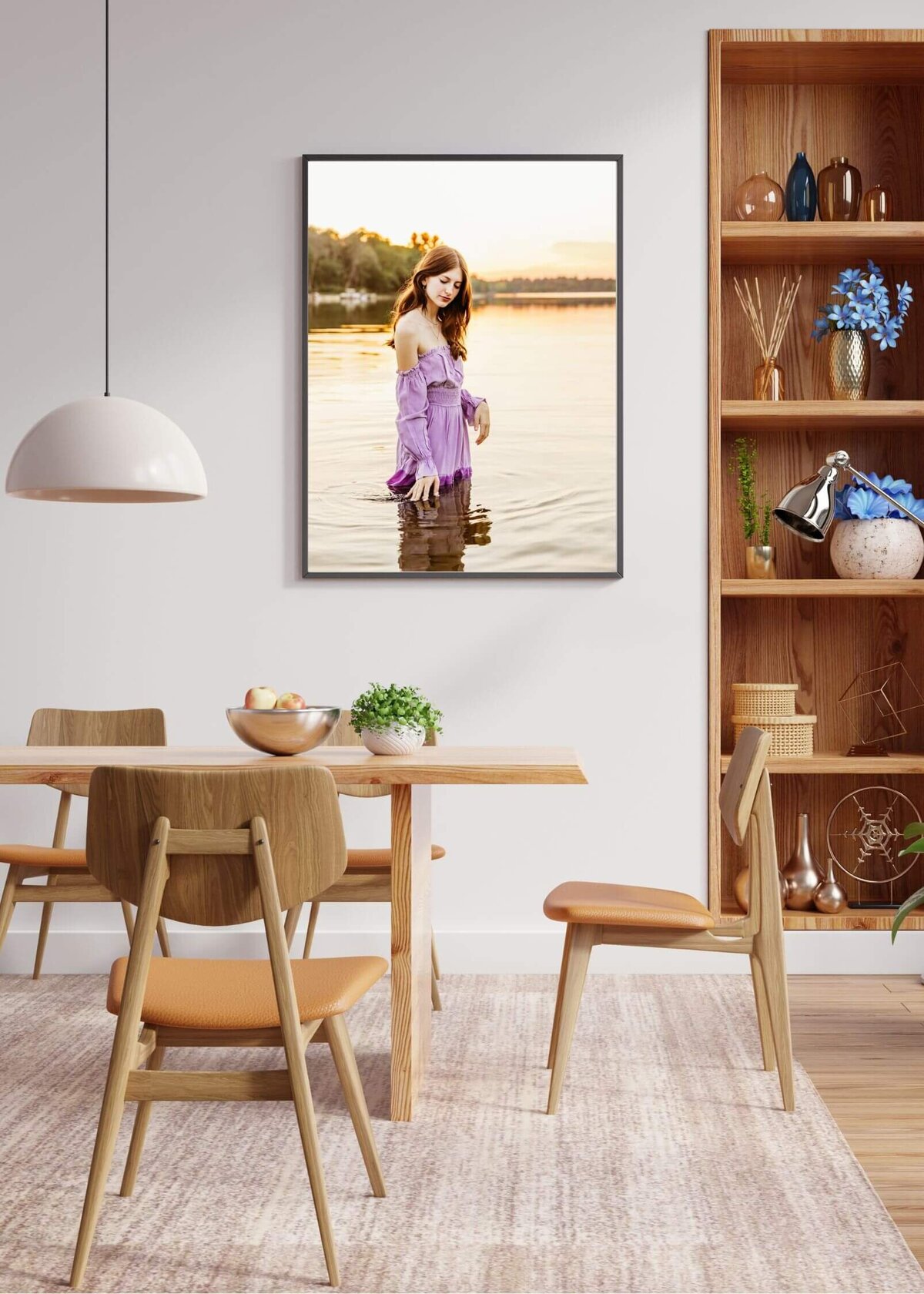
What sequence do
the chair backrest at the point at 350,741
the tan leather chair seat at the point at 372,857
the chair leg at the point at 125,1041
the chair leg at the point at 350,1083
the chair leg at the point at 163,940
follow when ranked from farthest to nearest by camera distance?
the chair leg at the point at 163,940 < the chair backrest at the point at 350,741 < the tan leather chair seat at the point at 372,857 < the chair leg at the point at 350,1083 < the chair leg at the point at 125,1041

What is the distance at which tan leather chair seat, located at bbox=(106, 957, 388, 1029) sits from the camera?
1938 millimetres

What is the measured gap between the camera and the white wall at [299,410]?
3.78 m

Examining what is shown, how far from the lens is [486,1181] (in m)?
2.26

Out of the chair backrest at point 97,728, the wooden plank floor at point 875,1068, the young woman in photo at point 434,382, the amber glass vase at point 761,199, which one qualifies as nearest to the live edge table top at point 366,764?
the chair backrest at point 97,728

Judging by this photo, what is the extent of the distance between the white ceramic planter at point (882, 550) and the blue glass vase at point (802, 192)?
98 centimetres

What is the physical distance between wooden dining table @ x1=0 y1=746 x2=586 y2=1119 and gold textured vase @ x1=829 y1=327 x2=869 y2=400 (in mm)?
1807

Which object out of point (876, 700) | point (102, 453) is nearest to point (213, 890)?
point (102, 453)

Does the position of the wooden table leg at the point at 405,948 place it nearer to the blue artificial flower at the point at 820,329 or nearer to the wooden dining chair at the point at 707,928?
the wooden dining chair at the point at 707,928

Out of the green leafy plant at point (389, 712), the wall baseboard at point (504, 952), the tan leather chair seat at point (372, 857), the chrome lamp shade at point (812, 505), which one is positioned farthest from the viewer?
the wall baseboard at point (504, 952)

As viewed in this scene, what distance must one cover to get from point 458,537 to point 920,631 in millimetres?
1544

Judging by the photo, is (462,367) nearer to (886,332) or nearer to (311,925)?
(886,332)

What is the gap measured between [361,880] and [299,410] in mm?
1558

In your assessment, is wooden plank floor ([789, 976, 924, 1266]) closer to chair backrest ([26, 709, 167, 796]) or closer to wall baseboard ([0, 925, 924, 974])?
wall baseboard ([0, 925, 924, 974])

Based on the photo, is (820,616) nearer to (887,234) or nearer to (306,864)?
(887,234)
